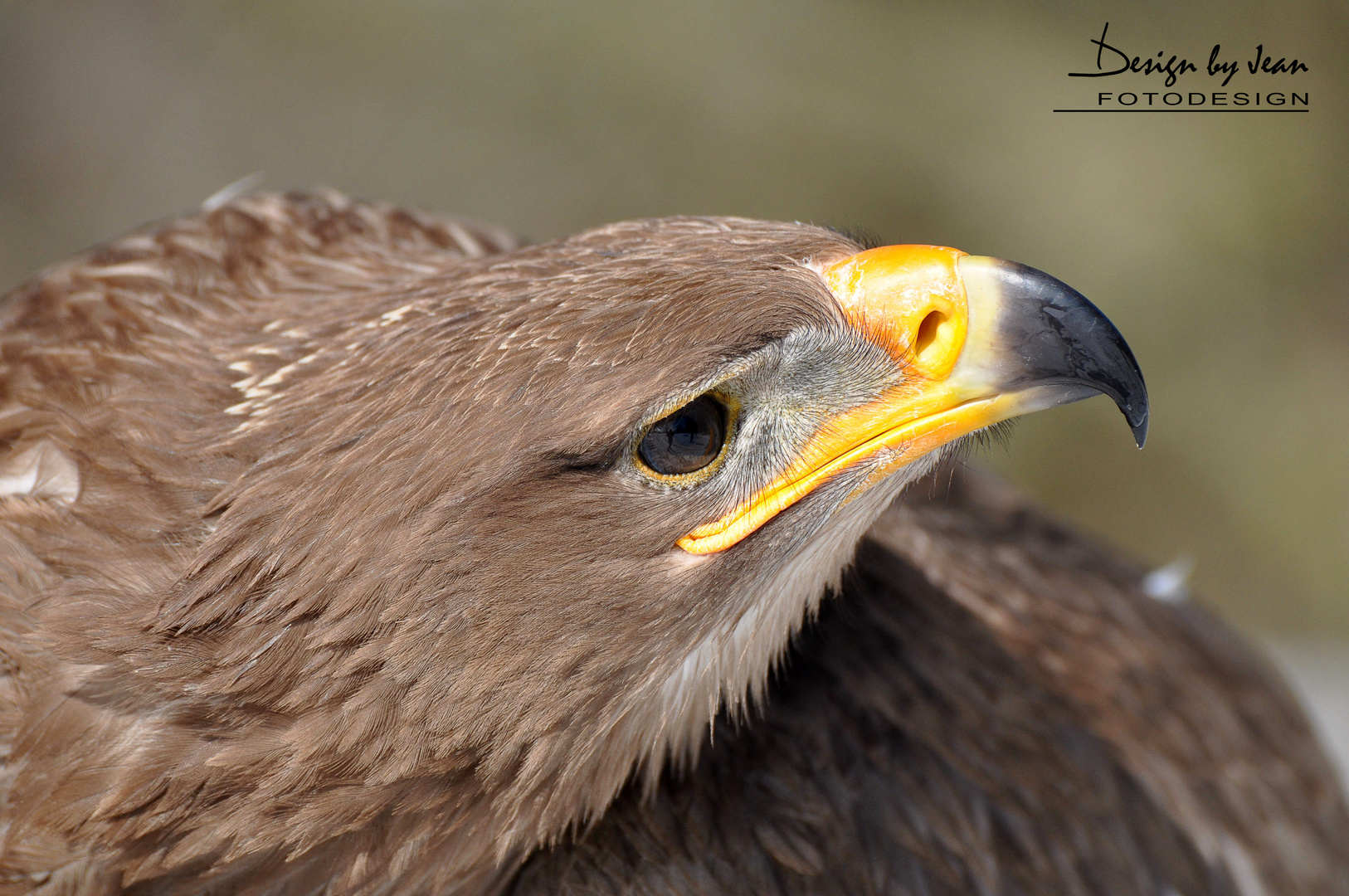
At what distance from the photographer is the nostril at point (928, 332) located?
2.00m

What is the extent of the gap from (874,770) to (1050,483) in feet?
18.9

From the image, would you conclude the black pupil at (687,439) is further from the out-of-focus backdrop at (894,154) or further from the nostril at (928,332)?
the out-of-focus backdrop at (894,154)

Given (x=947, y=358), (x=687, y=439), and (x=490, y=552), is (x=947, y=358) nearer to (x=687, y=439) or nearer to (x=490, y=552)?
(x=687, y=439)

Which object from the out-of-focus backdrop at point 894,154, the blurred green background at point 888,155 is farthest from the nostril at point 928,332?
the blurred green background at point 888,155

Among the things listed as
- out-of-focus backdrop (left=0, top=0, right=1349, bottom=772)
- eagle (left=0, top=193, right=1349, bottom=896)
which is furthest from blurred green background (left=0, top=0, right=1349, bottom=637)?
eagle (left=0, top=193, right=1349, bottom=896)

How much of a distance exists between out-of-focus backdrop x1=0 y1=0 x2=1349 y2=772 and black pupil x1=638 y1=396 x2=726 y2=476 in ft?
19.4

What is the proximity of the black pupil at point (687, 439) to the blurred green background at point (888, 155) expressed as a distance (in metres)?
6.15

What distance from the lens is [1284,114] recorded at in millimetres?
7855

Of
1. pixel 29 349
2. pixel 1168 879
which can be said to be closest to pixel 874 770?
pixel 1168 879

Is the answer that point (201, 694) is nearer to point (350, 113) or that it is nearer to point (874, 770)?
point (874, 770)

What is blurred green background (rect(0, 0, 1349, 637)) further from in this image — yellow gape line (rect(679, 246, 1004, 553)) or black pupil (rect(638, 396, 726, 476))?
black pupil (rect(638, 396, 726, 476))

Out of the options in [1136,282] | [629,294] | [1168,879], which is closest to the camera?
[629,294]

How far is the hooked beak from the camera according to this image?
1977 mm
